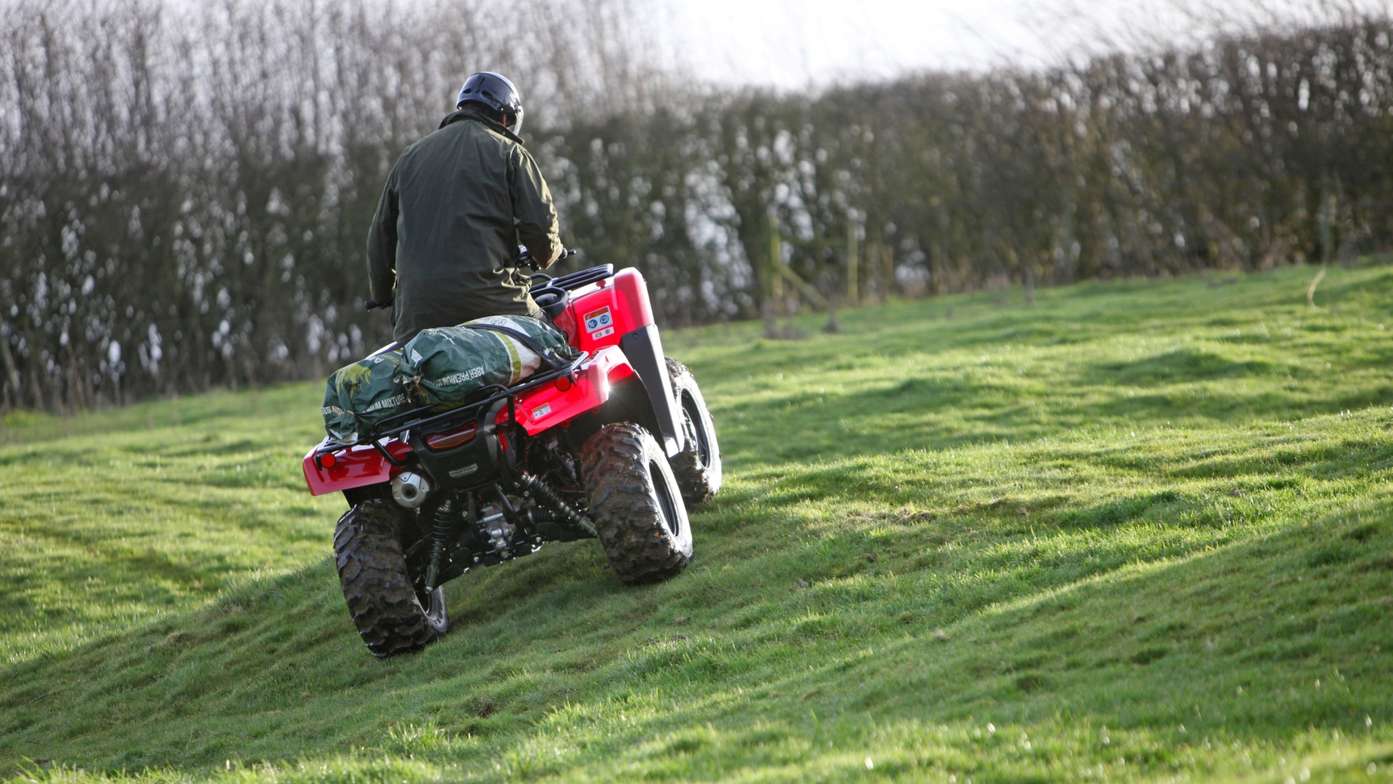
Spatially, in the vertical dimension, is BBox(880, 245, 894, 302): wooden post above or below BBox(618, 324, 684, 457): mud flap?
above

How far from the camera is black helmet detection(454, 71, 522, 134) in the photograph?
862cm

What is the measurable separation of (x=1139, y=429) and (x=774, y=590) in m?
5.58

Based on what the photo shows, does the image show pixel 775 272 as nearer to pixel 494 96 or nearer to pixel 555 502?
pixel 494 96

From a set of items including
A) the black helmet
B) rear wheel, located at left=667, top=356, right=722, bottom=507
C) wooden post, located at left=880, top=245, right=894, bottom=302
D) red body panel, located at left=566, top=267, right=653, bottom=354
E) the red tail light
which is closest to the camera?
the red tail light

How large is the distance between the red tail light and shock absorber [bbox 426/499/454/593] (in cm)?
51

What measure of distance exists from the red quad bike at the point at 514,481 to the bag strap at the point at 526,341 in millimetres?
44

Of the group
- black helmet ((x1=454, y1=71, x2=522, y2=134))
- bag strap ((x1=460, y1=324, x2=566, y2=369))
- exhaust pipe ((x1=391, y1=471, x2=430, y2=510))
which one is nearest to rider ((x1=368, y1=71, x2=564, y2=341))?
black helmet ((x1=454, y1=71, x2=522, y2=134))

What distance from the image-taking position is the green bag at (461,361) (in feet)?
24.8

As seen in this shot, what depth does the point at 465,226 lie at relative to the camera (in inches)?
321

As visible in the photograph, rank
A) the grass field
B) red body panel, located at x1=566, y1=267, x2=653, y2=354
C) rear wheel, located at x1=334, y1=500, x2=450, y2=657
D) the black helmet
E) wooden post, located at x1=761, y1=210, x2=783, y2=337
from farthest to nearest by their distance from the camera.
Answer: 1. wooden post, located at x1=761, y1=210, x2=783, y2=337
2. red body panel, located at x1=566, y1=267, x2=653, y2=354
3. the black helmet
4. rear wheel, located at x1=334, y1=500, x2=450, y2=657
5. the grass field

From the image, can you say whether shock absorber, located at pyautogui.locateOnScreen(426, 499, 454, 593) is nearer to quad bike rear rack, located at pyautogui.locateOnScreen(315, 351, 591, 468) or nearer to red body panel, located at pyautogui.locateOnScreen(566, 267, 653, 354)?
quad bike rear rack, located at pyautogui.locateOnScreen(315, 351, 591, 468)

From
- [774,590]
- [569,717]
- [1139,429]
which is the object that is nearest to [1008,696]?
[569,717]

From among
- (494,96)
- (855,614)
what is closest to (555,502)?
(855,614)

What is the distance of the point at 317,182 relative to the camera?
26.9 meters
